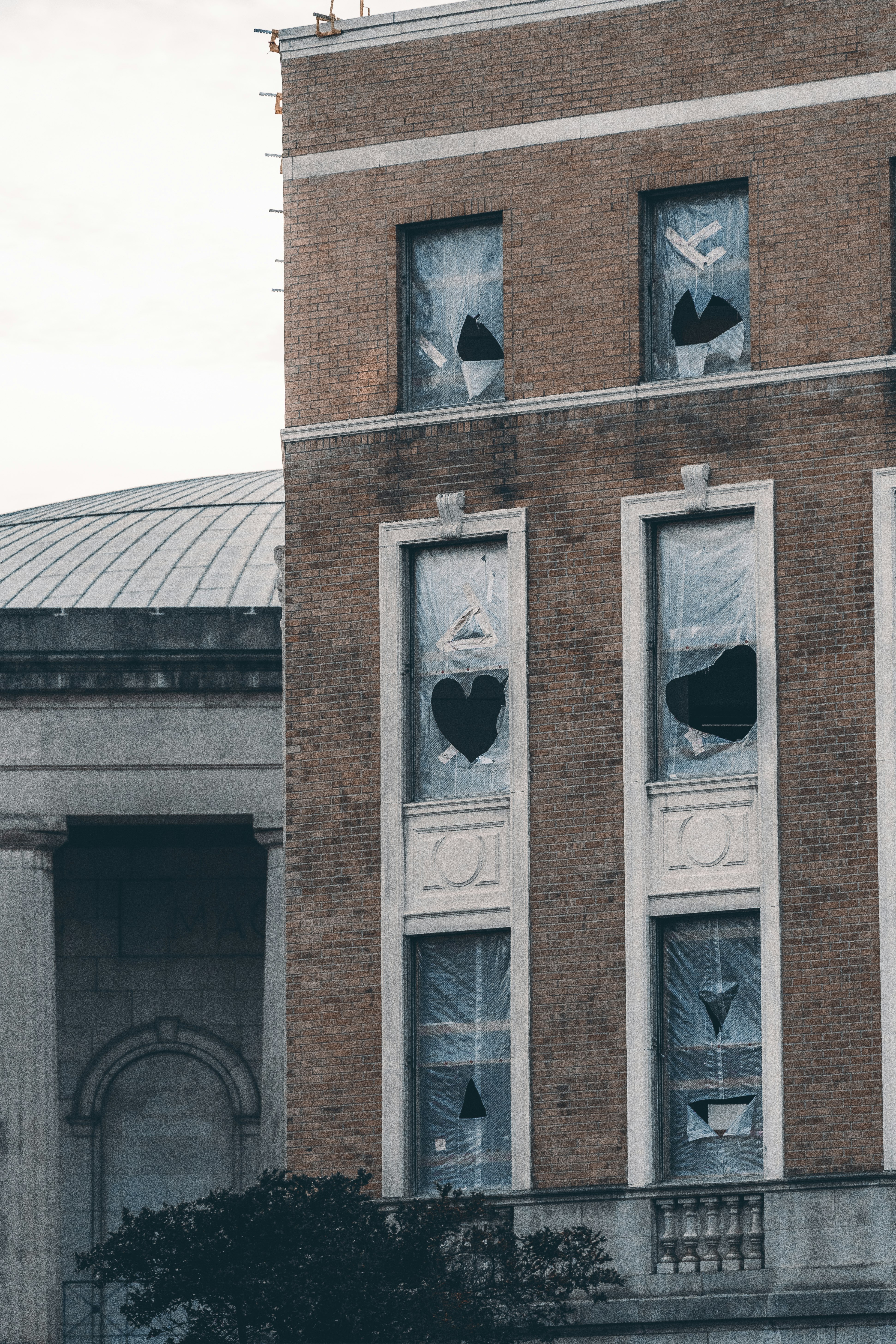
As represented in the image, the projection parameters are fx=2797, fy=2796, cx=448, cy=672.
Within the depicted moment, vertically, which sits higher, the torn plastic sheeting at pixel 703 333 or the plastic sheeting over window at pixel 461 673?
the torn plastic sheeting at pixel 703 333

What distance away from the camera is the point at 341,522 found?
31.6 metres

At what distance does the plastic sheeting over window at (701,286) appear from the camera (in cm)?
3041

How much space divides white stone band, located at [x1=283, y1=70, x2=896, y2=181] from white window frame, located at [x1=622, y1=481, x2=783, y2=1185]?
4221mm

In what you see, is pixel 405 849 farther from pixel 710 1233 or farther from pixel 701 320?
Answer: pixel 701 320

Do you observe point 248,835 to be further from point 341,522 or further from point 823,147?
point 823,147

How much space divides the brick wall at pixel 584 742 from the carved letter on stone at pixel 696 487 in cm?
22

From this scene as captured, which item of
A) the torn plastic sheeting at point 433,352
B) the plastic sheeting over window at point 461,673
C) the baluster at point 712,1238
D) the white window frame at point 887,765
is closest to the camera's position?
the white window frame at point 887,765

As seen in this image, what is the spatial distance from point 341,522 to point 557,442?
271 cm

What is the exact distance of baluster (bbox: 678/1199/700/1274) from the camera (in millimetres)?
28328

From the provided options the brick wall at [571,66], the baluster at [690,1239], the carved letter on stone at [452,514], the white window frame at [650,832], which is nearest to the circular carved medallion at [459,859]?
the white window frame at [650,832]

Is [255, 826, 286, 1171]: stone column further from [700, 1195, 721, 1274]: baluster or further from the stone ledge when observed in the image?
[700, 1195, 721, 1274]: baluster

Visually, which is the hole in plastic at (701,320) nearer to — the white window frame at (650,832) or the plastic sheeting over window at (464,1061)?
the white window frame at (650,832)

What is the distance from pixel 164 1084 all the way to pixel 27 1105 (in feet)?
15.6

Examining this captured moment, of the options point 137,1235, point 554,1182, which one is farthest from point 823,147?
point 137,1235
